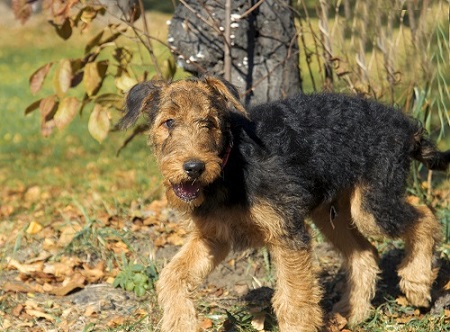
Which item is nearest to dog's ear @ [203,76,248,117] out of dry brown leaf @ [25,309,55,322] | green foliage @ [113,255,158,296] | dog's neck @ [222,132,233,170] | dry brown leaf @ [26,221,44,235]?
dog's neck @ [222,132,233,170]

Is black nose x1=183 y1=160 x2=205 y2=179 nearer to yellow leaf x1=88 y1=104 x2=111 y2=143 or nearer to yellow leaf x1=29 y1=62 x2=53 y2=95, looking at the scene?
yellow leaf x1=88 y1=104 x2=111 y2=143

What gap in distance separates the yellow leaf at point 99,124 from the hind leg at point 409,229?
6.82 ft

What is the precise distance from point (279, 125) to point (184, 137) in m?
0.86

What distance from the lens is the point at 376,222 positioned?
5.21 m

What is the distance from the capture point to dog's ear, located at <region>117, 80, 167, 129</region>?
179 inches

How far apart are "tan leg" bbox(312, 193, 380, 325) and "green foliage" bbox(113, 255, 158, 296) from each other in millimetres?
1253

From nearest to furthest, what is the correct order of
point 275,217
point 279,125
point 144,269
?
point 275,217, point 279,125, point 144,269

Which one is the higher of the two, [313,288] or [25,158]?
[313,288]

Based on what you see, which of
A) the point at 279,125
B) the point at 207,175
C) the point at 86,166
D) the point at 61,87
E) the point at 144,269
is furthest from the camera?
the point at 86,166

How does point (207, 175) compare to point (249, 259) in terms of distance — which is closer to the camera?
point (207, 175)

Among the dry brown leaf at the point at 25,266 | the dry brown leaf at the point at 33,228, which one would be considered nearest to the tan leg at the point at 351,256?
the dry brown leaf at the point at 25,266

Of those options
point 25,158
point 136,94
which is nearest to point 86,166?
point 25,158

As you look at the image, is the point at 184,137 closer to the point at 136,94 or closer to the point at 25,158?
the point at 136,94

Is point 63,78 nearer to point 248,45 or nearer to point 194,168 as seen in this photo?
point 248,45
